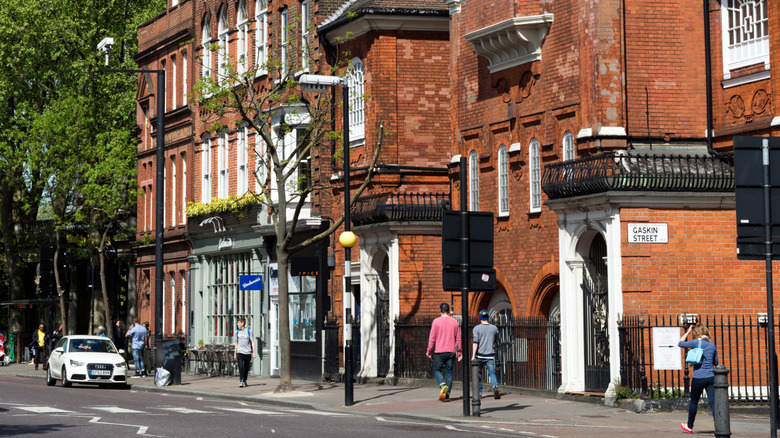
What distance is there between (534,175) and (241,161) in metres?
16.4

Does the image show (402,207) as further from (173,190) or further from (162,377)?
(173,190)

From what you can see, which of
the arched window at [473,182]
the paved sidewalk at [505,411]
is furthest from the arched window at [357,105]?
the paved sidewalk at [505,411]

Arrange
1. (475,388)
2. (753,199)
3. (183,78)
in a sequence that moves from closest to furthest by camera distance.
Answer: (753,199) < (475,388) < (183,78)

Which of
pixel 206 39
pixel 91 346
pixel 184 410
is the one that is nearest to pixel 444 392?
pixel 184 410

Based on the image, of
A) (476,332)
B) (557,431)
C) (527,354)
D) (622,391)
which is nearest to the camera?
(557,431)

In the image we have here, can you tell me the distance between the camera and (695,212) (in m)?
25.1

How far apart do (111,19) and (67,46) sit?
2.75 m

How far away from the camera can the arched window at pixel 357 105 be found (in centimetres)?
3584

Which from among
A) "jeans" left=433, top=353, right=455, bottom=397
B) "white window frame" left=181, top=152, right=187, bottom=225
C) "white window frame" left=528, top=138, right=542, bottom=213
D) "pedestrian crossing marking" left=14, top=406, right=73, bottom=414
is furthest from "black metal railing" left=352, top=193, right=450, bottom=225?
"white window frame" left=181, top=152, right=187, bottom=225

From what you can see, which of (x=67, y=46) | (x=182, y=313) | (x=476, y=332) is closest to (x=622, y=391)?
(x=476, y=332)

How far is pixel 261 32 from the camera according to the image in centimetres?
4181

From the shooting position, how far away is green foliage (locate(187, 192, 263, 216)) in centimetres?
4128

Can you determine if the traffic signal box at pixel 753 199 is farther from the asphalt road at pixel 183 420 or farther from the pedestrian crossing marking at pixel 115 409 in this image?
the pedestrian crossing marking at pixel 115 409

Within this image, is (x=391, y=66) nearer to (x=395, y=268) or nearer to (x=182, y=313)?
(x=395, y=268)
